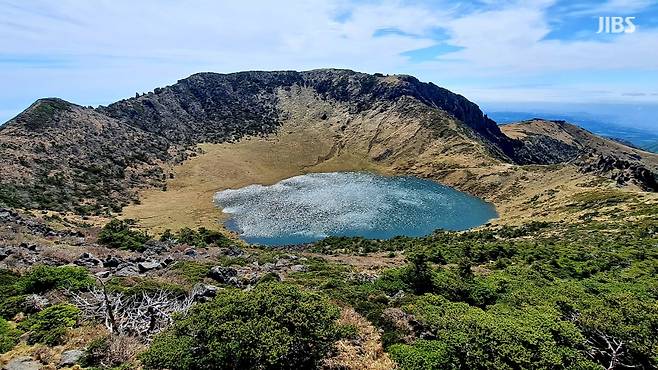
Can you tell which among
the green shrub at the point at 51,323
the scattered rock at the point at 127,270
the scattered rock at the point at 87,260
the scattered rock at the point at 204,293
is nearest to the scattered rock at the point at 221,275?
the scattered rock at the point at 204,293

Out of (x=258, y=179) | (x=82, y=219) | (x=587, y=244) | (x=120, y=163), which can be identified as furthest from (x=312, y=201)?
(x=587, y=244)

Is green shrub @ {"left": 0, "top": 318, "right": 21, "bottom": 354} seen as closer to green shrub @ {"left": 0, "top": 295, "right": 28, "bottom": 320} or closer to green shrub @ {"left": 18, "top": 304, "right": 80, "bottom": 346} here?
green shrub @ {"left": 18, "top": 304, "right": 80, "bottom": 346}

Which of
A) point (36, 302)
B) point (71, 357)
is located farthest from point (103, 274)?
point (71, 357)

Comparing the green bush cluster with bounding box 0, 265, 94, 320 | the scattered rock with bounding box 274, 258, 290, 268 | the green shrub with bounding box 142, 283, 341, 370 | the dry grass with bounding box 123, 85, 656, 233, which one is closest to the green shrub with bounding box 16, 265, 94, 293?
the green bush cluster with bounding box 0, 265, 94, 320

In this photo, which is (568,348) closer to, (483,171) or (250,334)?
(250,334)

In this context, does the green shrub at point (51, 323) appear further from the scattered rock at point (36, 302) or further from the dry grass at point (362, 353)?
the dry grass at point (362, 353)
